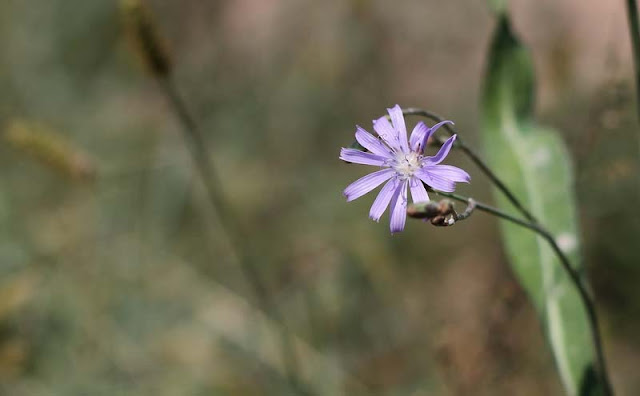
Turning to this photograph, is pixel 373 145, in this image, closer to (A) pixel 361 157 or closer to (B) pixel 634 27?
(A) pixel 361 157

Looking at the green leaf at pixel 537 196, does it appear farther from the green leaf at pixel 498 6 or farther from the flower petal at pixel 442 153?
the flower petal at pixel 442 153

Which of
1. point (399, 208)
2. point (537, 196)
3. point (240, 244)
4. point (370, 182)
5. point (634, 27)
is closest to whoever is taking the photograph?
point (399, 208)

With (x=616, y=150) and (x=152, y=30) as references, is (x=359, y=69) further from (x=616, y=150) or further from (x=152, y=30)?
(x=152, y=30)

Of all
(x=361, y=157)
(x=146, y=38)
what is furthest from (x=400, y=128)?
(x=146, y=38)

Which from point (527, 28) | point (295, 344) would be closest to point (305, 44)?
point (527, 28)

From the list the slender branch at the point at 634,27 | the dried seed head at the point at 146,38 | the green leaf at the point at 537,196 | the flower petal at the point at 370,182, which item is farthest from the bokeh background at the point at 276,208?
the flower petal at the point at 370,182
